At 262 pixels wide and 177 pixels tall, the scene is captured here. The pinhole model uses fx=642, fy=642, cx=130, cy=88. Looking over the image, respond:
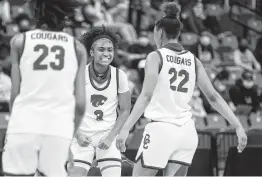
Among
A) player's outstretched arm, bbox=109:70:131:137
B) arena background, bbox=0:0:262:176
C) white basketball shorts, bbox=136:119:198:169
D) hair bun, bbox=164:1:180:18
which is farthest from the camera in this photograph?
arena background, bbox=0:0:262:176

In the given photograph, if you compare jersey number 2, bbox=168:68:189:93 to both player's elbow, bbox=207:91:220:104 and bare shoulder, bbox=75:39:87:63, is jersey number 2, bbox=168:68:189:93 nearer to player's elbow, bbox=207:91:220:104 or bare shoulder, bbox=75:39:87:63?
player's elbow, bbox=207:91:220:104

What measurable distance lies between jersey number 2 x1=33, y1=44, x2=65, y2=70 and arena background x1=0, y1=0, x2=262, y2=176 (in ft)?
11.6

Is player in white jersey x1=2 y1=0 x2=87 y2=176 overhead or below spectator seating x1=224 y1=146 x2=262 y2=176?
overhead

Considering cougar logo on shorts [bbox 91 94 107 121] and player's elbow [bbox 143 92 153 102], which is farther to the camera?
cougar logo on shorts [bbox 91 94 107 121]

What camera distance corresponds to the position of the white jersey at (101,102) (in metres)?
5.46

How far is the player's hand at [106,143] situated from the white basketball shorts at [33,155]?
154 cm

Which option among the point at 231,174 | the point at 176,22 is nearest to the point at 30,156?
the point at 176,22

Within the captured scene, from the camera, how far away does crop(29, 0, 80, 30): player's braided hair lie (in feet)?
12.6

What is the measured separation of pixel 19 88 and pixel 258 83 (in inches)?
436

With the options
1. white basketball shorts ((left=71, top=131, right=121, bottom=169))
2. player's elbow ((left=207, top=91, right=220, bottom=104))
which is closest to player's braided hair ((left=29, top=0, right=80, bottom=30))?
player's elbow ((left=207, top=91, right=220, bottom=104))

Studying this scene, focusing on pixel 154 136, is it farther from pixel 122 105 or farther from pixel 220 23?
pixel 220 23

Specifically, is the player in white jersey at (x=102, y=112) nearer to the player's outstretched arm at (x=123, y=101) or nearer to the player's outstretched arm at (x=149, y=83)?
the player's outstretched arm at (x=123, y=101)

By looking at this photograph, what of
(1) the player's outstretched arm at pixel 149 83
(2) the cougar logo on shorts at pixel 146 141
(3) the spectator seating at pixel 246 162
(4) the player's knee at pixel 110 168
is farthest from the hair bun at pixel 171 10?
(3) the spectator seating at pixel 246 162

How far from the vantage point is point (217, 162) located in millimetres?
8531
